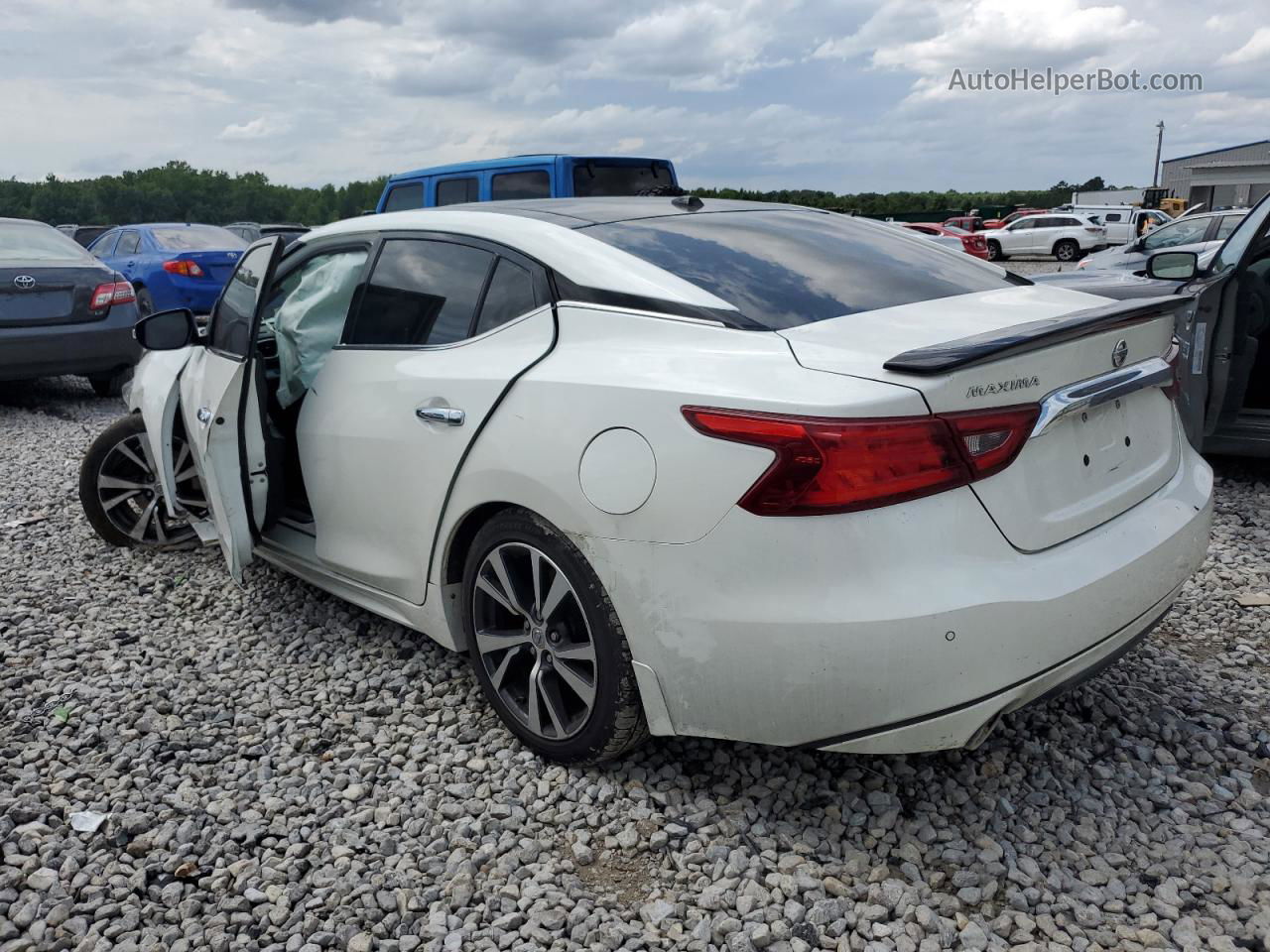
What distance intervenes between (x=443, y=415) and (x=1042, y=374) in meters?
1.62

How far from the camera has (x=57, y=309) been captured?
27.0 ft

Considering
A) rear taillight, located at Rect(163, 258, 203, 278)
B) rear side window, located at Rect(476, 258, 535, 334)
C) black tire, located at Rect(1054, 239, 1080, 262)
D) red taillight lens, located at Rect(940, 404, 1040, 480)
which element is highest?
rear side window, located at Rect(476, 258, 535, 334)

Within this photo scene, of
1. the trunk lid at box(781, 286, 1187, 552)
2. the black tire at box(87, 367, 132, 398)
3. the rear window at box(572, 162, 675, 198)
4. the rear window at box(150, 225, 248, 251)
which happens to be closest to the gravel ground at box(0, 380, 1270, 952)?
the trunk lid at box(781, 286, 1187, 552)

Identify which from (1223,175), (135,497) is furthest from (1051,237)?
(1223,175)

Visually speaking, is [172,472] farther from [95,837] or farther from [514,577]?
[514,577]

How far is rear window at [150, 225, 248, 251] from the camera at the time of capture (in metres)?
12.8

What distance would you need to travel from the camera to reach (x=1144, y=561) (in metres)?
2.49

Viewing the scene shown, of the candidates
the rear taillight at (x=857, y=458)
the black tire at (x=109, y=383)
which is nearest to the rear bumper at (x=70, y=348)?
the black tire at (x=109, y=383)

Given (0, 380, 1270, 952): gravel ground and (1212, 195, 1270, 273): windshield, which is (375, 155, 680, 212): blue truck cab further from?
(0, 380, 1270, 952): gravel ground

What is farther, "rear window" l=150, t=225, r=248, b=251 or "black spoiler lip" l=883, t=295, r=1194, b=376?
"rear window" l=150, t=225, r=248, b=251

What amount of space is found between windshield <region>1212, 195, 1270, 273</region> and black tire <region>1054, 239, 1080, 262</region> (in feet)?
97.5

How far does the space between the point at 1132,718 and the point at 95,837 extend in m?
2.96

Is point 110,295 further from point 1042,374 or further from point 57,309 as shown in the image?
point 1042,374

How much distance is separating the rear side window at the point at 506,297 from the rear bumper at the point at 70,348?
6624mm
